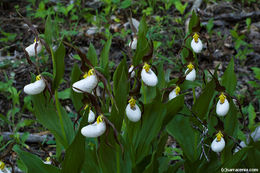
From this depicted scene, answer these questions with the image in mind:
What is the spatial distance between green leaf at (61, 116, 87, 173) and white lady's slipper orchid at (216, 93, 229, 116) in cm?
66

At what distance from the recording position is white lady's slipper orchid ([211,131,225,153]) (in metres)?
1.45

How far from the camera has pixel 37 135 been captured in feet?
8.29

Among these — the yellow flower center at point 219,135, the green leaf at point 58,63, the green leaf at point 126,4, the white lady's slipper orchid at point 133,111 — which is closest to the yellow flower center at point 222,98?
the yellow flower center at point 219,135

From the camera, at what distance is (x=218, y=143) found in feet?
4.83

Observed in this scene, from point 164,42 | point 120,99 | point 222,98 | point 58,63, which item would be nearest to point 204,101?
point 222,98

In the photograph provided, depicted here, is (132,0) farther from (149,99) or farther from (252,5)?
(149,99)

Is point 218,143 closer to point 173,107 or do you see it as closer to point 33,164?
point 173,107

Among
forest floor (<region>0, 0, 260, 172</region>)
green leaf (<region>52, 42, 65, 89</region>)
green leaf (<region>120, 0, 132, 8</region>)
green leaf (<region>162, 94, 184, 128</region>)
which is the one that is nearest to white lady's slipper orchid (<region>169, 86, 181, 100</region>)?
green leaf (<region>162, 94, 184, 128</region>)

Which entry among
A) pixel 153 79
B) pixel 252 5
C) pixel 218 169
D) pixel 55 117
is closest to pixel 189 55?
pixel 153 79

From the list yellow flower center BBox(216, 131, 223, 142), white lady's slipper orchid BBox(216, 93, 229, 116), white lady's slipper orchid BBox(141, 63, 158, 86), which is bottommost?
yellow flower center BBox(216, 131, 223, 142)

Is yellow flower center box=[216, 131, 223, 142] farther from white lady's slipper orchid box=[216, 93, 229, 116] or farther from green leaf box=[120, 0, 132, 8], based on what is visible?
green leaf box=[120, 0, 132, 8]

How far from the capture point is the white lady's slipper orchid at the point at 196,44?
156 centimetres

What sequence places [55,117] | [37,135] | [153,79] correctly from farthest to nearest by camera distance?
[37,135], [55,117], [153,79]

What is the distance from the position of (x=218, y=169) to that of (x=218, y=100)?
14.4 inches
